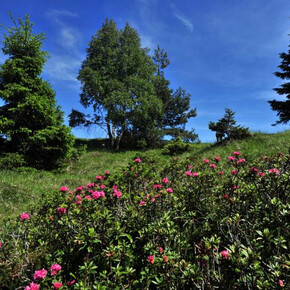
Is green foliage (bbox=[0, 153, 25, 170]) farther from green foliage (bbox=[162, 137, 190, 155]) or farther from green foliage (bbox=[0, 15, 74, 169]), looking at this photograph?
green foliage (bbox=[162, 137, 190, 155])

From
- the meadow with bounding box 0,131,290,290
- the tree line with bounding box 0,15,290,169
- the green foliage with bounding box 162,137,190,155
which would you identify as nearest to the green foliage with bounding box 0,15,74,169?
the tree line with bounding box 0,15,290,169

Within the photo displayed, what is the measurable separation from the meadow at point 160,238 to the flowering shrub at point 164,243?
11mm

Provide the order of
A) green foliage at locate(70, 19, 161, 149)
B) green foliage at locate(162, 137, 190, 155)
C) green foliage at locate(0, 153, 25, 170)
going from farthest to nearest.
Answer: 1. green foliage at locate(70, 19, 161, 149)
2. green foliage at locate(162, 137, 190, 155)
3. green foliage at locate(0, 153, 25, 170)

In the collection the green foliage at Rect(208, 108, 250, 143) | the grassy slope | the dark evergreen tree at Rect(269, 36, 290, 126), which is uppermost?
the dark evergreen tree at Rect(269, 36, 290, 126)

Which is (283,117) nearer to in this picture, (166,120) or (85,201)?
(166,120)

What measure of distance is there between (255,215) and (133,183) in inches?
96.9

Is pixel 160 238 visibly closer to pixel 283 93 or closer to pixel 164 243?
pixel 164 243

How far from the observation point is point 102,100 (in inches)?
812

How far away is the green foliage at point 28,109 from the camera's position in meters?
10.4

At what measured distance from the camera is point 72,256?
212cm

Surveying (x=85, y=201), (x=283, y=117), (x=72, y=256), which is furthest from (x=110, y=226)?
(x=283, y=117)

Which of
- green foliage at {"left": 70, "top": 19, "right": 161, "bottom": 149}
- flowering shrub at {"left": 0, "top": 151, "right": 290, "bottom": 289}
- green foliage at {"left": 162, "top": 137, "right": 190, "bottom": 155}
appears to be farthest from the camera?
green foliage at {"left": 70, "top": 19, "right": 161, "bottom": 149}

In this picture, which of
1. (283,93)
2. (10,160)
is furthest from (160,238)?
(283,93)

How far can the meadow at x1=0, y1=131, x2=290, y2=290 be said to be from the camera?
5.20 feet
